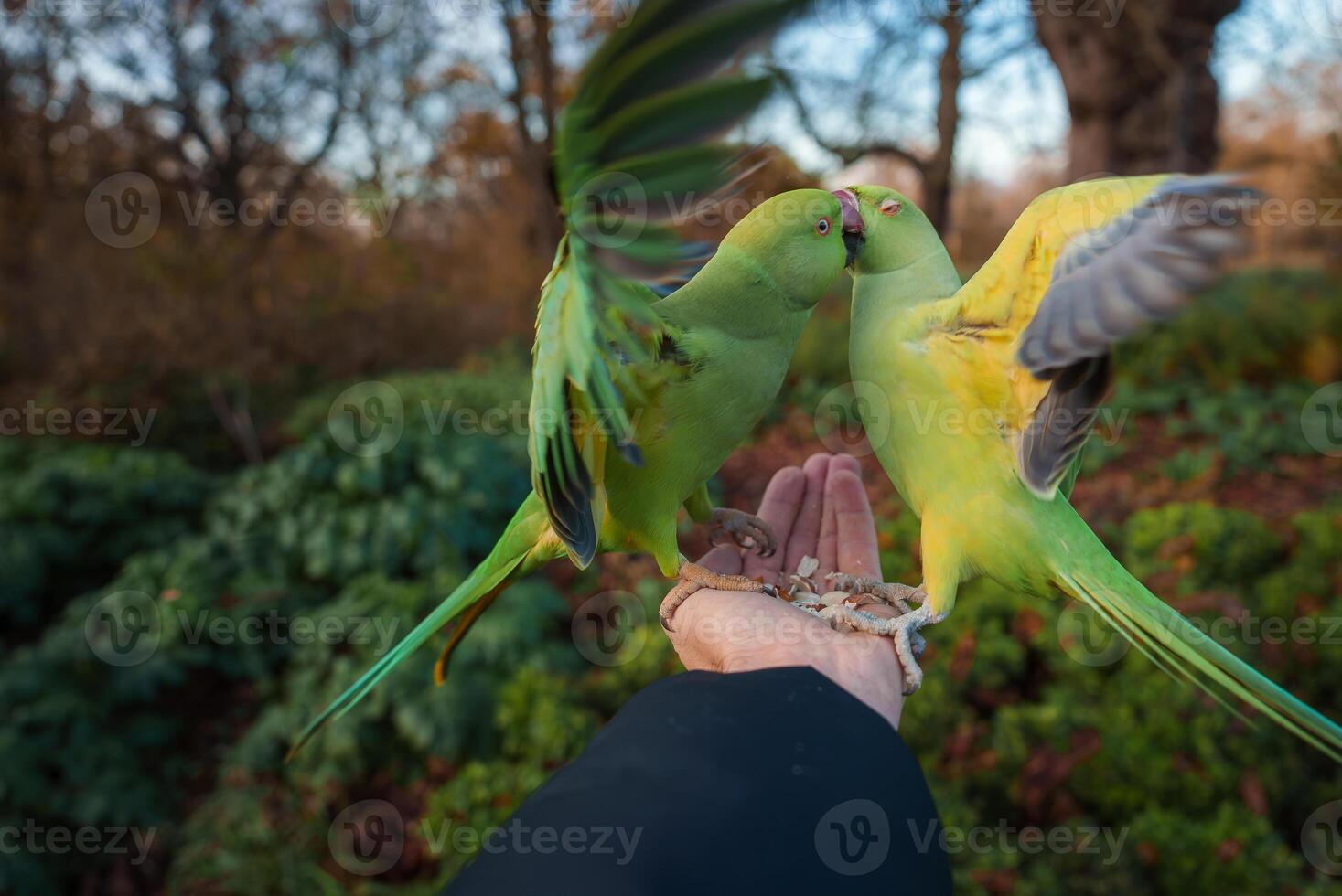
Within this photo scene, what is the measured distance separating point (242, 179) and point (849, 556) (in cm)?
834

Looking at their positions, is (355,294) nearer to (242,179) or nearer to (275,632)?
(242,179)

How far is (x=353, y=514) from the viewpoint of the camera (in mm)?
4395

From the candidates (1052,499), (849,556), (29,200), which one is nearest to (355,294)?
(29,200)

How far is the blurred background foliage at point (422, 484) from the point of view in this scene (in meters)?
3.15

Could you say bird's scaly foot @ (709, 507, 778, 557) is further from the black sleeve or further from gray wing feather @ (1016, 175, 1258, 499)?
gray wing feather @ (1016, 175, 1258, 499)

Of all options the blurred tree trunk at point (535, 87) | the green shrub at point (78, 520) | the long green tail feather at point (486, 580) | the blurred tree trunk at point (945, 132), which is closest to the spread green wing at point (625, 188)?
the long green tail feather at point (486, 580)

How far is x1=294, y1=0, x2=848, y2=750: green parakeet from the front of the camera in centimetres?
125

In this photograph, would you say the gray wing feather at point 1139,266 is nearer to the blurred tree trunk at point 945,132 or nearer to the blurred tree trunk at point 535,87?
the blurred tree trunk at point 535,87

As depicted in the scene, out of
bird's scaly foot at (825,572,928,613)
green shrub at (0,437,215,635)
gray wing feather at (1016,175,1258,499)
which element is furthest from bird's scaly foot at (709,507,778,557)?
green shrub at (0,437,215,635)

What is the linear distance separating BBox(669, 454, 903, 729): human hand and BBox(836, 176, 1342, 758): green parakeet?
138 mm

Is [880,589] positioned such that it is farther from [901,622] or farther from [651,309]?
[651,309]

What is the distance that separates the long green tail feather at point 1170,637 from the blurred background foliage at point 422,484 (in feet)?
2.92

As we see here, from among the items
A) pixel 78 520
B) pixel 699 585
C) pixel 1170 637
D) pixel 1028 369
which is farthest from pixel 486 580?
pixel 78 520

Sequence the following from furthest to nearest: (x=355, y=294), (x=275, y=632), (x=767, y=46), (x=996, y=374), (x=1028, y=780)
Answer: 1. (x=355, y=294)
2. (x=275, y=632)
3. (x=1028, y=780)
4. (x=996, y=374)
5. (x=767, y=46)
